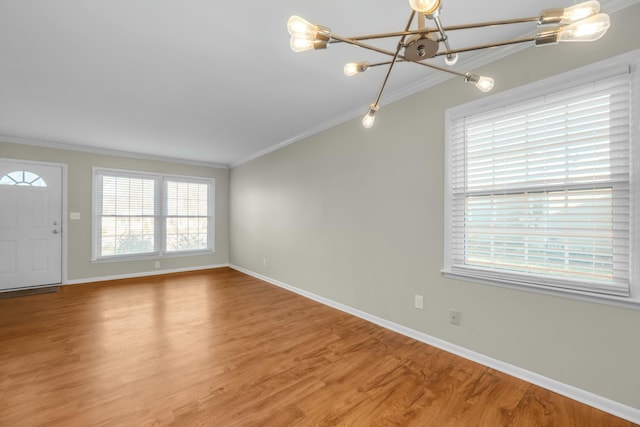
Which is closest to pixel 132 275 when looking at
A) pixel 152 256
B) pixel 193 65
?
pixel 152 256

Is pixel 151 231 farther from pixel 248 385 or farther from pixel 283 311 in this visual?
pixel 248 385

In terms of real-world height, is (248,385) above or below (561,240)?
below

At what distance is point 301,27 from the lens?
100cm

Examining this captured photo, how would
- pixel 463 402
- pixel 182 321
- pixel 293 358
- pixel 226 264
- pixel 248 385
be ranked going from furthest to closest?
pixel 226 264 < pixel 182 321 < pixel 293 358 < pixel 248 385 < pixel 463 402

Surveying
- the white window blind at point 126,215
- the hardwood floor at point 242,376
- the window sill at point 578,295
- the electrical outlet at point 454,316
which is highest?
the white window blind at point 126,215

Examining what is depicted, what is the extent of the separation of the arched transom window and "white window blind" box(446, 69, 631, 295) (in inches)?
246

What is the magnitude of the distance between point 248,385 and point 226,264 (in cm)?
482

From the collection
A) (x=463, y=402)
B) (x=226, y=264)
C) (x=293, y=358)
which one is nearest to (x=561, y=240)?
(x=463, y=402)

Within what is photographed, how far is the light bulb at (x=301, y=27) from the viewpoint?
995mm

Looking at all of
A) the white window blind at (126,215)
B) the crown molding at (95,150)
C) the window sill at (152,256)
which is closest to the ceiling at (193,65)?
the crown molding at (95,150)

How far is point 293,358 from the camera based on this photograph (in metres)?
2.27

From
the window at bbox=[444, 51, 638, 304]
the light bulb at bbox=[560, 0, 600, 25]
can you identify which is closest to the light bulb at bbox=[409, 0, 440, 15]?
the light bulb at bbox=[560, 0, 600, 25]

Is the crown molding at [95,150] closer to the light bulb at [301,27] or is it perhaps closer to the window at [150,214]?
the window at [150,214]

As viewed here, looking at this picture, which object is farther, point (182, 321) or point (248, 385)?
point (182, 321)
